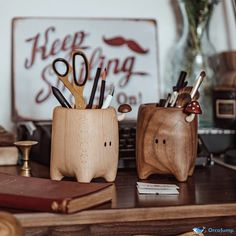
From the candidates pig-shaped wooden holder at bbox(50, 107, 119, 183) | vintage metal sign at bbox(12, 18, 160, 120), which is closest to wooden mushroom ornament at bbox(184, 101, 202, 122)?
pig-shaped wooden holder at bbox(50, 107, 119, 183)

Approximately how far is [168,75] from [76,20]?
0.25 metres

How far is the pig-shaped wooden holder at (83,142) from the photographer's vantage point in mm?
897

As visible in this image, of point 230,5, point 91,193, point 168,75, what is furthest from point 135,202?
point 230,5

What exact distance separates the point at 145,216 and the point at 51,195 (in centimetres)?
14

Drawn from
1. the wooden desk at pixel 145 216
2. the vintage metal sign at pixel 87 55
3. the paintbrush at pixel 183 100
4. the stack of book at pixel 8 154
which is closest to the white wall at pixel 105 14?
the vintage metal sign at pixel 87 55

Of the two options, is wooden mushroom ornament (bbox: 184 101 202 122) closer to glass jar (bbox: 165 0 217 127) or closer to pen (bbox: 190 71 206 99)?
pen (bbox: 190 71 206 99)

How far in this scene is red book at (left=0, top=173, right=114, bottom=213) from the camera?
0.76 meters

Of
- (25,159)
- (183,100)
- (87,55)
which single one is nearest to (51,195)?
(25,159)

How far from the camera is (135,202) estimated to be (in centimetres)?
83

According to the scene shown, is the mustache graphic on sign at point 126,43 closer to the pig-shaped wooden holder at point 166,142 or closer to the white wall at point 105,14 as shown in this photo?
the white wall at point 105,14

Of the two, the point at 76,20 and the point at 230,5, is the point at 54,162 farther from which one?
the point at 230,5

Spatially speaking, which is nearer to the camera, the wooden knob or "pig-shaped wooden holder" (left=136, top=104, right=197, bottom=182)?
the wooden knob

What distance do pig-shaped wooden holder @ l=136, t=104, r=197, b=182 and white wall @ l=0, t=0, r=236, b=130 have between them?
1.34 ft

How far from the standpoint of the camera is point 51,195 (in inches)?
30.8
